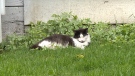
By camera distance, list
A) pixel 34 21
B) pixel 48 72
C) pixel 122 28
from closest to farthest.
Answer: pixel 48 72
pixel 122 28
pixel 34 21

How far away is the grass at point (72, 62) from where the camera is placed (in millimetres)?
5359

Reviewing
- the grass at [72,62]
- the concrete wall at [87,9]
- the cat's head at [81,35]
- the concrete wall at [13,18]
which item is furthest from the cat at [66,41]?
the concrete wall at [13,18]

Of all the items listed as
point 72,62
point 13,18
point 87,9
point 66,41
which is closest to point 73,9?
point 87,9

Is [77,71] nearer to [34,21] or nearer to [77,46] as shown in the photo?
[77,46]

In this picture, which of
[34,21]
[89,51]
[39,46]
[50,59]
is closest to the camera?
[50,59]

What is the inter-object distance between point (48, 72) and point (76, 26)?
3.83m

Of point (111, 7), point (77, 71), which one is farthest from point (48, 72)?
point (111, 7)

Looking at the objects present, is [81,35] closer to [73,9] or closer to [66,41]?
[66,41]

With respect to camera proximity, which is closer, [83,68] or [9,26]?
[83,68]

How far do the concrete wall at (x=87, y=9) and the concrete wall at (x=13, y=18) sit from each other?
14 centimetres

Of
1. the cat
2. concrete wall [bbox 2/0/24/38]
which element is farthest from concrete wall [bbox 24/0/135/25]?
the cat

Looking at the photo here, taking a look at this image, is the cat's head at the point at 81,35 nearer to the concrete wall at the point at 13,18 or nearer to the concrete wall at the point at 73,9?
the concrete wall at the point at 73,9

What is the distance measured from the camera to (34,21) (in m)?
9.52

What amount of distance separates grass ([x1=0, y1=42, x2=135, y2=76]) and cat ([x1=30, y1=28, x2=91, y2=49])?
0.49m
